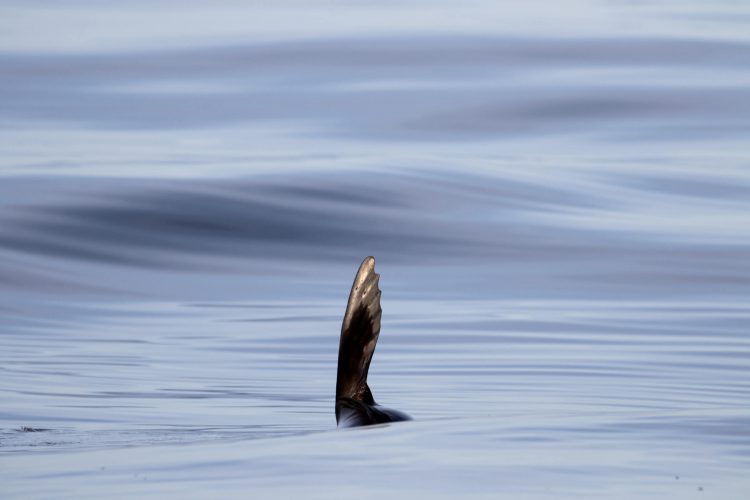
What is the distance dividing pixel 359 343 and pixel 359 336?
4cm

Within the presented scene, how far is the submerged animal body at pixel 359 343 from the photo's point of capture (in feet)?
23.5

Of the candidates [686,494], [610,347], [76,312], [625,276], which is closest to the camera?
[686,494]

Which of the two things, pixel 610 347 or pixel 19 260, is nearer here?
pixel 610 347

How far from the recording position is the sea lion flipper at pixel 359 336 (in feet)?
23.7

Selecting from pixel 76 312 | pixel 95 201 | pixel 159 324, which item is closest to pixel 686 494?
pixel 159 324

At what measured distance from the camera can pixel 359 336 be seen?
7305 millimetres

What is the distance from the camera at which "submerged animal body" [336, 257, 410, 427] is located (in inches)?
283

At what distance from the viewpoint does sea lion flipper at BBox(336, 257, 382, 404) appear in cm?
721

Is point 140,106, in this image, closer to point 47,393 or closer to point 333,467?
point 47,393

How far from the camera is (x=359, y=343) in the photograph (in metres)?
7.28

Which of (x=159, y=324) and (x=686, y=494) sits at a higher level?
(x=159, y=324)

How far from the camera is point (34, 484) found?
17.1ft

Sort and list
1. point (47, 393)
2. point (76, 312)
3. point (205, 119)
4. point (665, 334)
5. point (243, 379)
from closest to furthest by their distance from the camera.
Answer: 1. point (47, 393)
2. point (243, 379)
3. point (665, 334)
4. point (76, 312)
5. point (205, 119)

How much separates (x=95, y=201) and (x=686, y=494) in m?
13.9
